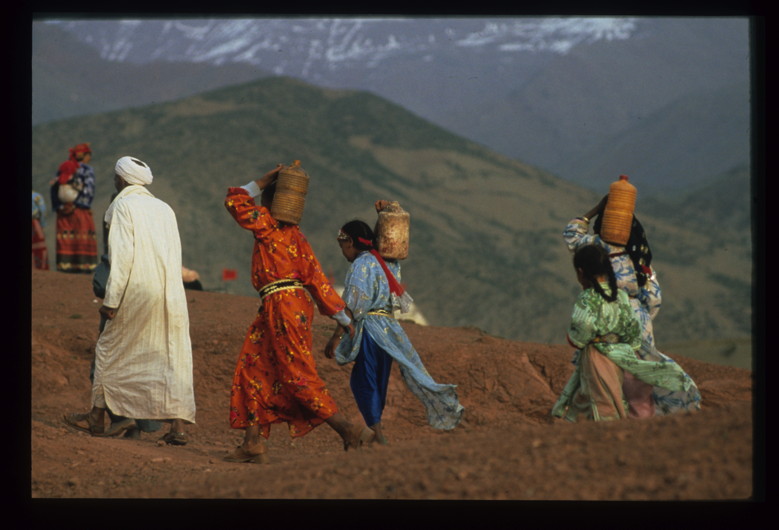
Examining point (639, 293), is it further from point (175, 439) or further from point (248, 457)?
point (175, 439)

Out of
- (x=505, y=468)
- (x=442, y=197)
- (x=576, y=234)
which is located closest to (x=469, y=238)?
(x=442, y=197)

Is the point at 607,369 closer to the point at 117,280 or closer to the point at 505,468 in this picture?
the point at 505,468

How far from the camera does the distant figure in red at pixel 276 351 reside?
704 cm

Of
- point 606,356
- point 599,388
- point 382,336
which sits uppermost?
point 382,336

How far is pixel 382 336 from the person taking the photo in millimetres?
7750

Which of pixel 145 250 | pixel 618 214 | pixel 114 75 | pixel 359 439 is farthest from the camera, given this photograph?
pixel 114 75

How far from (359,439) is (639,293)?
2664 mm

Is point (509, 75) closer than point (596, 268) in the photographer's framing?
No

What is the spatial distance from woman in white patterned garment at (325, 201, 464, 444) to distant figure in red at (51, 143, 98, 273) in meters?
7.84

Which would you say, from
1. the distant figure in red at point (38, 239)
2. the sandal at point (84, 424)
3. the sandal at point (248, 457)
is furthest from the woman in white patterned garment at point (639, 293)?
the distant figure in red at point (38, 239)

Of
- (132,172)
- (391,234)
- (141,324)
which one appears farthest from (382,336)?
(132,172)

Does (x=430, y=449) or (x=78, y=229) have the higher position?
(x=78, y=229)

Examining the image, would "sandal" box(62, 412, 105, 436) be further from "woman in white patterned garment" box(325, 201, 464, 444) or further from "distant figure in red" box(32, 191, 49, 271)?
"distant figure in red" box(32, 191, 49, 271)
